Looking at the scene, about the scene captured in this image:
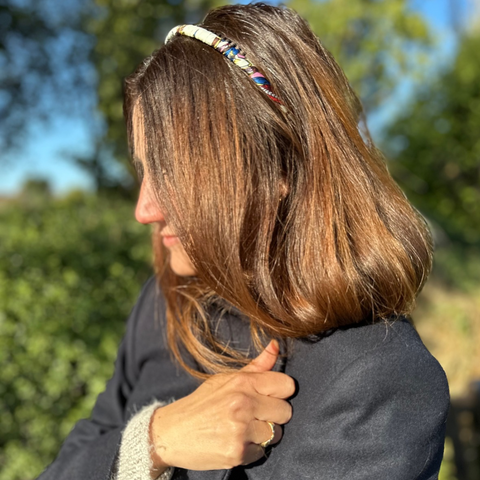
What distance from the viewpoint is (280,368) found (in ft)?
4.23

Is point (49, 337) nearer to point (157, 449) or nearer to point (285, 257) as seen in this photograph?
point (157, 449)

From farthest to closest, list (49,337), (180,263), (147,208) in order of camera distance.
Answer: (49,337), (180,263), (147,208)

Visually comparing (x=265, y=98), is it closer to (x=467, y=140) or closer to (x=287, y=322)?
(x=287, y=322)

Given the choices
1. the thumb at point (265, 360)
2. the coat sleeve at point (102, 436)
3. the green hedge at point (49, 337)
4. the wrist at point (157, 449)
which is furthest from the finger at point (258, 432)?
the green hedge at point (49, 337)

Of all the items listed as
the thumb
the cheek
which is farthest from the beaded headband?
the thumb

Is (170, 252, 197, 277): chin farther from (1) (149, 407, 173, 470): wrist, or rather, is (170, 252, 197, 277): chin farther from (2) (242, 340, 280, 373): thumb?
(1) (149, 407, 173, 470): wrist

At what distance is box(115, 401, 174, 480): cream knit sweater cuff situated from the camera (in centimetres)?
123

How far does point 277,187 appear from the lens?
119 cm

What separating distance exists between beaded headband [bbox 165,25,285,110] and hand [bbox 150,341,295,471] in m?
0.69

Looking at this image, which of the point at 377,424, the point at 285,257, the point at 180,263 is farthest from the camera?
the point at 180,263

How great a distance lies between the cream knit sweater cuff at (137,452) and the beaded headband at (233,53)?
37.7 inches

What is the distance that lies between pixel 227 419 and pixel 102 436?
1.88ft

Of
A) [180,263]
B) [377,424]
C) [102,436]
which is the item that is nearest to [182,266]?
[180,263]

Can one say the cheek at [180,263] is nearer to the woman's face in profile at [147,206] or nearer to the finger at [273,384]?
the woman's face in profile at [147,206]
